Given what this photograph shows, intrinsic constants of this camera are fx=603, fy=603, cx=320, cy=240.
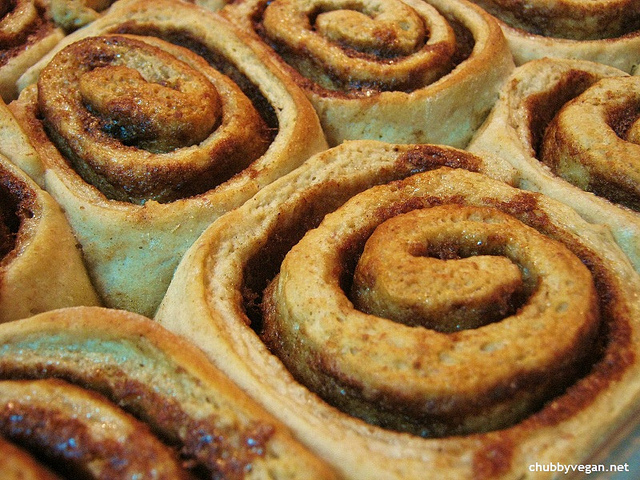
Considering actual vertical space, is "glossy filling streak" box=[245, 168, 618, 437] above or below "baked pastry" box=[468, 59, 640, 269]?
below

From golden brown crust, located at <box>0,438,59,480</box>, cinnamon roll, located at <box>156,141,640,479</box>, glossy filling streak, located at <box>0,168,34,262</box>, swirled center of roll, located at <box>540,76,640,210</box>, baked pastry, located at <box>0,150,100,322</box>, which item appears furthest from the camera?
swirled center of roll, located at <box>540,76,640,210</box>

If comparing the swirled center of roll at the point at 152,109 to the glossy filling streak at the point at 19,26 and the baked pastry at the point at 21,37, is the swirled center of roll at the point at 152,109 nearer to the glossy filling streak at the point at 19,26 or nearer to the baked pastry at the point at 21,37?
the baked pastry at the point at 21,37

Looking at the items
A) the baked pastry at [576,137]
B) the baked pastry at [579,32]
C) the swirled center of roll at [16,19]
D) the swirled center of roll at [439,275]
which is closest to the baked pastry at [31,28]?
the swirled center of roll at [16,19]

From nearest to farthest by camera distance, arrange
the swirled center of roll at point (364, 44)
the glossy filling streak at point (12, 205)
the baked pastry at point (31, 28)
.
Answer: the glossy filling streak at point (12, 205) < the swirled center of roll at point (364, 44) < the baked pastry at point (31, 28)

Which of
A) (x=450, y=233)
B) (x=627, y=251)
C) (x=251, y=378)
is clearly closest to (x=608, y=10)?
(x=627, y=251)

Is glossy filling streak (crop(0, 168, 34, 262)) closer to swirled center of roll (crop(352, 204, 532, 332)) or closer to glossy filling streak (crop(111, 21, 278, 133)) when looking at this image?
glossy filling streak (crop(111, 21, 278, 133))

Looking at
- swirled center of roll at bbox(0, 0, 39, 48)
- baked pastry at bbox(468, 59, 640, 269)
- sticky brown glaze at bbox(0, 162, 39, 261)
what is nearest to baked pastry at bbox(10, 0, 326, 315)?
sticky brown glaze at bbox(0, 162, 39, 261)
